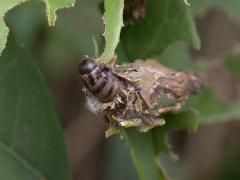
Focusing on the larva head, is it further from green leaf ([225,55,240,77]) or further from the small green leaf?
green leaf ([225,55,240,77])

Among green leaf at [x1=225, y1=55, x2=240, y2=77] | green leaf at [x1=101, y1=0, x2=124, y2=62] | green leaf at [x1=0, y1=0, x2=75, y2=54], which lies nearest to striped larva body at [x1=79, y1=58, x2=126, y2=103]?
green leaf at [x1=101, y1=0, x2=124, y2=62]

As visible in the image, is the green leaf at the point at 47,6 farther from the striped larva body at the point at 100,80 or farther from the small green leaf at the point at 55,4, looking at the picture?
the striped larva body at the point at 100,80

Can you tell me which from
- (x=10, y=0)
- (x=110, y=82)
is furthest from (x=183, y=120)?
(x=10, y=0)

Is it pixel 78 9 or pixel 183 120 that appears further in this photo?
pixel 78 9

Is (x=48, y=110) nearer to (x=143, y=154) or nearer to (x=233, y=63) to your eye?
(x=143, y=154)

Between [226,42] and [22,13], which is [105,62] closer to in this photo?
[22,13]

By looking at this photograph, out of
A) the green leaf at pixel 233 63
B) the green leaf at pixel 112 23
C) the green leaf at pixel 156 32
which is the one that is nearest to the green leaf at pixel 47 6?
the green leaf at pixel 112 23
